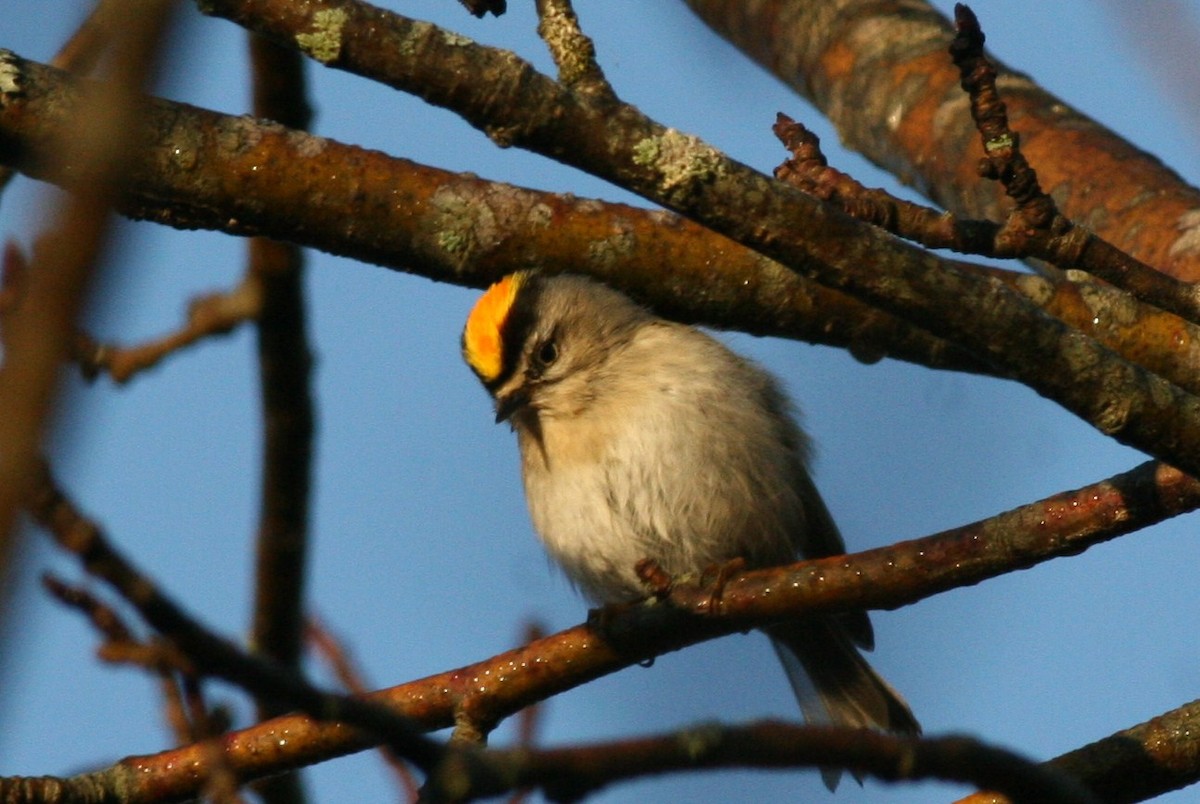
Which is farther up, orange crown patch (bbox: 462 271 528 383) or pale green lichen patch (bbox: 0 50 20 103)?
pale green lichen patch (bbox: 0 50 20 103)

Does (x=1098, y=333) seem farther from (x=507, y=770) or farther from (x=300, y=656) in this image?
(x=507, y=770)

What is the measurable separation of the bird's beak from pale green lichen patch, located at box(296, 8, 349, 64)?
9.02 feet

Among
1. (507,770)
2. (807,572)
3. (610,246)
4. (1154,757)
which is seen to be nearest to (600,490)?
(610,246)

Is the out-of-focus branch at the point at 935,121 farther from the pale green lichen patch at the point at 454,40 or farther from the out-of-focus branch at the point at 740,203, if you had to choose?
the pale green lichen patch at the point at 454,40

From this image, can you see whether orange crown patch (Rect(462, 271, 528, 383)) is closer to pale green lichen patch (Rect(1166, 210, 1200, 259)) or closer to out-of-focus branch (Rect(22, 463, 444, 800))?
pale green lichen patch (Rect(1166, 210, 1200, 259))

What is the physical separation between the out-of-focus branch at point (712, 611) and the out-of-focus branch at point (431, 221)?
41.7 inches

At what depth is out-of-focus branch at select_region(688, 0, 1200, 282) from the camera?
5184 mm

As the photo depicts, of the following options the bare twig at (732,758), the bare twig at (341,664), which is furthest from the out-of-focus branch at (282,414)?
the bare twig at (732,758)

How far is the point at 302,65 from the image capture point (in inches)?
167

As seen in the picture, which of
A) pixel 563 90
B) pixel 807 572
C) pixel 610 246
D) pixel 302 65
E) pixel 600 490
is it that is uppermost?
pixel 302 65

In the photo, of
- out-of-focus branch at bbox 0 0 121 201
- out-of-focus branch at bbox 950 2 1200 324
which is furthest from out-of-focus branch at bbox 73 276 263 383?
out-of-focus branch at bbox 950 2 1200 324

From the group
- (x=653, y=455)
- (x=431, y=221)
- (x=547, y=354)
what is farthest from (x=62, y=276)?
(x=547, y=354)

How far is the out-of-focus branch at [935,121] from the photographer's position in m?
5.18

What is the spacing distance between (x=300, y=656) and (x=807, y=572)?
179 centimetres
